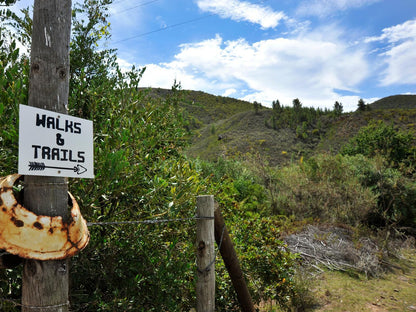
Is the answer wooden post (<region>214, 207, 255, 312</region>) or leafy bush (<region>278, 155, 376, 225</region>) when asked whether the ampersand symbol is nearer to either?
wooden post (<region>214, 207, 255, 312</region>)

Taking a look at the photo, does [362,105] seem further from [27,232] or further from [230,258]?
[27,232]

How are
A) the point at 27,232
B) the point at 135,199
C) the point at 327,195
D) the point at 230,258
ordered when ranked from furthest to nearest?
the point at 327,195 < the point at 230,258 < the point at 135,199 < the point at 27,232

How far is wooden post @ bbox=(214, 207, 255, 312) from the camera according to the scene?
9.14 ft

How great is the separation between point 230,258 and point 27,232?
2.02m

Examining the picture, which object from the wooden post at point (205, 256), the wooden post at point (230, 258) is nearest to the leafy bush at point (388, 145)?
the wooden post at point (230, 258)

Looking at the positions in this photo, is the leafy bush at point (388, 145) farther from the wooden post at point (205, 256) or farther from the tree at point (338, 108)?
the tree at point (338, 108)

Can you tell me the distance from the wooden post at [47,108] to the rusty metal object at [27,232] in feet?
0.20

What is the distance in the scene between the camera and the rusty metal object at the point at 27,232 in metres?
1.32

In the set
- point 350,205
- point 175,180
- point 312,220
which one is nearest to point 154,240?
point 175,180

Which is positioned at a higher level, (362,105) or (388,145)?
(362,105)

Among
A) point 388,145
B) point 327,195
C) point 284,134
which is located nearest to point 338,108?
point 284,134

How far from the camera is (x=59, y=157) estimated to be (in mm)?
1443

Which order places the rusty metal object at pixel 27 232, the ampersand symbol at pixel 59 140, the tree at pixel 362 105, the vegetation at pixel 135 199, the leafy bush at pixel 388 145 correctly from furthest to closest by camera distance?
1. the tree at pixel 362 105
2. the leafy bush at pixel 388 145
3. the vegetation at pixel 135 199
4. the ampersand symbol at pixel 59 140
5. the rusty metal object at pixel 27 232

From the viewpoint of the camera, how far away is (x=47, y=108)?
144 centimetres
